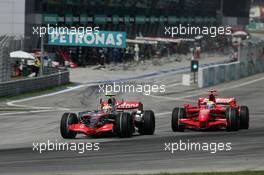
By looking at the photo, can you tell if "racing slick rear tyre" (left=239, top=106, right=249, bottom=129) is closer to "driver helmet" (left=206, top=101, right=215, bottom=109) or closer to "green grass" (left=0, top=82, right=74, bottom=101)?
"driver helmet" (left=206, top=101, right=215, bottom=109)

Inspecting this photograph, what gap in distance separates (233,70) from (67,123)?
33.4 m

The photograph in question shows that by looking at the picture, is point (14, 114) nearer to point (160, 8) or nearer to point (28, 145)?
point (28, 145)

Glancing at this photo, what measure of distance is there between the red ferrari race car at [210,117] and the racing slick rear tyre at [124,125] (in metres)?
2.59

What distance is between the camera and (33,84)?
46000mm

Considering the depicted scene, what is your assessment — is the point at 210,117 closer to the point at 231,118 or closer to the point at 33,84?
the point at 231,118

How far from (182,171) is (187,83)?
33204 millimetres

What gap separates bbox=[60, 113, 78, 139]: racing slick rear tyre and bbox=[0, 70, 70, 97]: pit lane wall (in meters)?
17.4

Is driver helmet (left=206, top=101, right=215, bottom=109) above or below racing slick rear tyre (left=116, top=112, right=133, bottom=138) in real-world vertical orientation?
above

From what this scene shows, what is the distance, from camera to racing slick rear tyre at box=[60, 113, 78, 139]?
2495cm

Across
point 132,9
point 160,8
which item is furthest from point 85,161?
point 160,8

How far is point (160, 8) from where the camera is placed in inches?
3492

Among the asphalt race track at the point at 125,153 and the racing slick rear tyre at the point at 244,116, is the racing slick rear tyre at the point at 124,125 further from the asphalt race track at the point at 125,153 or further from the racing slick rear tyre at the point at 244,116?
the racing slick rear tyre at the point at 244,116

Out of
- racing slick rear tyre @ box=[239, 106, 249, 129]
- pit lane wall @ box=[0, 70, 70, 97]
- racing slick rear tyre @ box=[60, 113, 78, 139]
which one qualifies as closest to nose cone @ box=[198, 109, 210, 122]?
racing slick rear tyre @ box=[239, 106, 249, 129]

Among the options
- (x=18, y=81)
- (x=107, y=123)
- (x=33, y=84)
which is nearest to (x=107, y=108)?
(x=107, y=123)
